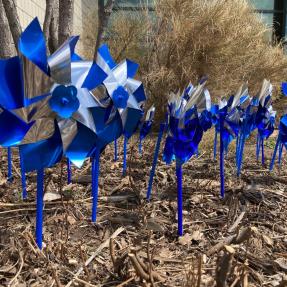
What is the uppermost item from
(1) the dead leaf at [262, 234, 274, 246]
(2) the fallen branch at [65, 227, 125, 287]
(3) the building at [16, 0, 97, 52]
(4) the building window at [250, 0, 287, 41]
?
(4) the building window at [250, 0, 287, 41]

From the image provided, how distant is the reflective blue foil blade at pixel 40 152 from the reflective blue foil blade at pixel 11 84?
0.14m

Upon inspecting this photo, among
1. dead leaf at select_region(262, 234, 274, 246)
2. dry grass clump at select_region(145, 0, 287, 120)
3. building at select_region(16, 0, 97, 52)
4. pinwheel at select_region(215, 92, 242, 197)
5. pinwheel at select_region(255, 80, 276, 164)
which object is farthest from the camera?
dry grass clump at select_region(145, 0, 287, 120)

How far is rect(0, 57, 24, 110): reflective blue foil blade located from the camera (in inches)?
53.7

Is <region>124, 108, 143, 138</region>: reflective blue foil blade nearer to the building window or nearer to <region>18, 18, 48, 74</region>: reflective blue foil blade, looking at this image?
<region>18, 18, 48, 74</region>: reflective blue foil blade

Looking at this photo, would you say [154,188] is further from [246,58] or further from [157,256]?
[246,58]

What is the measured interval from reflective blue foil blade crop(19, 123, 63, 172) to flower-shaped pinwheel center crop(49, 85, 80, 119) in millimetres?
79

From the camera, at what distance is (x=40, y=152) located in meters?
1.46

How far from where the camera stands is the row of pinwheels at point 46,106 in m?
1.37

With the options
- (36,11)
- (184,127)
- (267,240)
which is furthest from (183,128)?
(36,11)

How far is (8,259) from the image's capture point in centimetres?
146

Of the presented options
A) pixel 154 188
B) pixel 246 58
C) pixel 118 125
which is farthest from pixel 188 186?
pixel 246 58

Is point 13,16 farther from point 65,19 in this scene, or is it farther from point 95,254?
point 95,254

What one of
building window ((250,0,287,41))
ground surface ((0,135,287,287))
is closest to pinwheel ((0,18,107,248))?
ground surface ((0,135,287,287))

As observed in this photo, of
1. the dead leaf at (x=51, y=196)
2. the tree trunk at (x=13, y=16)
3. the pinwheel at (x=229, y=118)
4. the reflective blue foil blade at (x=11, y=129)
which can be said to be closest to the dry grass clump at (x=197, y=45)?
the tree trunk at (x=13, y=16)
